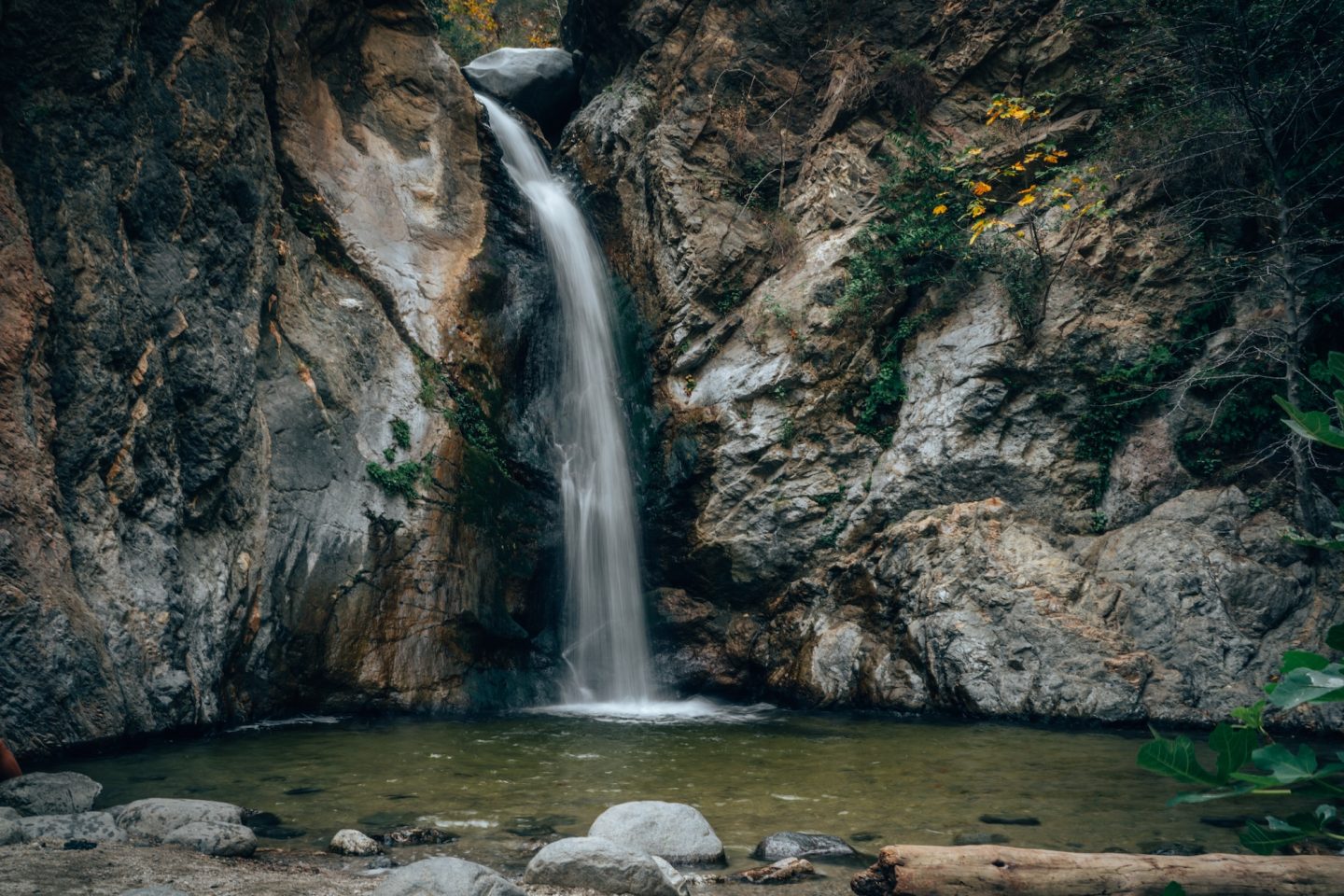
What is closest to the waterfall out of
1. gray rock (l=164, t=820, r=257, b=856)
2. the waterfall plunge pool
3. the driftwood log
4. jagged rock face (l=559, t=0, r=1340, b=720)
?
jagged rock face (l=559, t=0, r=1340, b=720)

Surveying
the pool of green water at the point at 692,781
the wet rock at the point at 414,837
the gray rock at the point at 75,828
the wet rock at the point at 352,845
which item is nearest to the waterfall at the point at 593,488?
the pool of green water at the point at 692,781

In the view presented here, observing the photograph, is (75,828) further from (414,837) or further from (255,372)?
(255,372)

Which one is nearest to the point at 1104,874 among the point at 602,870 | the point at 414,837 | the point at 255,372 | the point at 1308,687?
the point at 602,870

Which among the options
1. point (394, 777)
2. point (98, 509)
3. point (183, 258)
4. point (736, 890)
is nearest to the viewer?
point (736, 890)

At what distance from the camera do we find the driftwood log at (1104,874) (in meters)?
3.54

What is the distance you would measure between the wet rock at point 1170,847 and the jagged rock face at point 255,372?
25.7 ft

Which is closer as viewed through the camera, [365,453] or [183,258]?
[183,258]

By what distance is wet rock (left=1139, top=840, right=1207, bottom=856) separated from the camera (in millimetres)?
5363

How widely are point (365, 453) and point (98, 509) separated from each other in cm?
364

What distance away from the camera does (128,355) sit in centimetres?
874

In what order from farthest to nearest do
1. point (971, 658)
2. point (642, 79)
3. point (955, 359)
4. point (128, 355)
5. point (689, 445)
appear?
point (642, 79), point (689, 445), point (955, 359), point (971, 658), point (128, 355)

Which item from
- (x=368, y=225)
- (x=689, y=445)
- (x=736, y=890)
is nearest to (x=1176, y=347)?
(x=689, y=445)

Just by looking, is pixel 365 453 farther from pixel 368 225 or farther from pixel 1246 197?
pixel 1246 197

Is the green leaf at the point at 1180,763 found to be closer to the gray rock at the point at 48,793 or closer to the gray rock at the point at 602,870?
the gray rock at the point at 602,870
